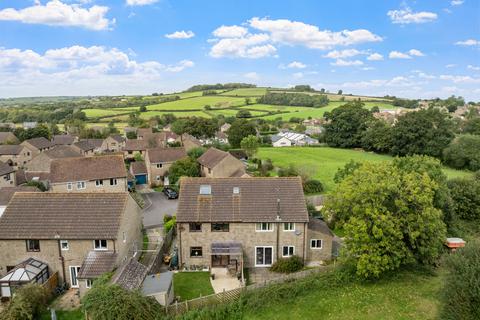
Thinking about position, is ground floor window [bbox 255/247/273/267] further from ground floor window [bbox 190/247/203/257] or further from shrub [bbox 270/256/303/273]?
ground floor window [bbox 190/247/203/257]

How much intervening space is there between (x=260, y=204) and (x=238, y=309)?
31.6 ft

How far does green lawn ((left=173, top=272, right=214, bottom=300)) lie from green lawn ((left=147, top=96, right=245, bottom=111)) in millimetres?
130219

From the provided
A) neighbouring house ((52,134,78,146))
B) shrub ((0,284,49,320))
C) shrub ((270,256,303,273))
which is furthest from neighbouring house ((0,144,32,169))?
shrub ((270,256,303,273))

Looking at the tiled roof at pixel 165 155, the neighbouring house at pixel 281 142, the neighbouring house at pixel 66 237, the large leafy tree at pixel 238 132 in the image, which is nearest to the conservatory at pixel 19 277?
the neighbouring house at pixel 66 237

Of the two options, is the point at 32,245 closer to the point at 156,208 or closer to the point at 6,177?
the point at 156,208

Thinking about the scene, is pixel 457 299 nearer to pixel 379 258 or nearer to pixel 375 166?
pixel 379 258

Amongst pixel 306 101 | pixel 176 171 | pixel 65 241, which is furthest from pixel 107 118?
pixel 65 241

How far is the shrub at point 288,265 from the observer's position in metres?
28.1

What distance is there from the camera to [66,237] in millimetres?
25781

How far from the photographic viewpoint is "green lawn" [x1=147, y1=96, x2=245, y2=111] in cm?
15712

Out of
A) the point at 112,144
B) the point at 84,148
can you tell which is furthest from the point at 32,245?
the point at 112,144

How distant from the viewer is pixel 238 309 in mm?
22125

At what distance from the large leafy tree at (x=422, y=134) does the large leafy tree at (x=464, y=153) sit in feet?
9.86

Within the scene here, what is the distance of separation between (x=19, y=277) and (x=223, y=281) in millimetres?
14000
